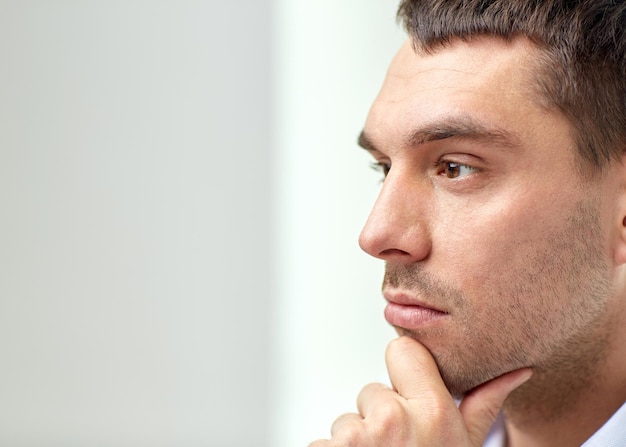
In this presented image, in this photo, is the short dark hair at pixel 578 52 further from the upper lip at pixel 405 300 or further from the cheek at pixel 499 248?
the upper lip at pixel 405 300

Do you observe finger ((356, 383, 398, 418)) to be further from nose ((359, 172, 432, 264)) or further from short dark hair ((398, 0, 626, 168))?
short dark hair ((398, 0, 626, 168))

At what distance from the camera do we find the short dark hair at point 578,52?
1.46 meters

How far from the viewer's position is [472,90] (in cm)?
145

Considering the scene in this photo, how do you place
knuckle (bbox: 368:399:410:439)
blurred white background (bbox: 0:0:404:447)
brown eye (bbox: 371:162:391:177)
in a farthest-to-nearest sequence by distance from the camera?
1. blurred white background (bbox: 0:0:404:447)
2. brown eye (bbox: 371:162:391:177)
3. knuckle (bbox: 368:399:410:439)

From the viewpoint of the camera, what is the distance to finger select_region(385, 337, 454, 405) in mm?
1479

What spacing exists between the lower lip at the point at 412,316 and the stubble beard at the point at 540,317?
21mm

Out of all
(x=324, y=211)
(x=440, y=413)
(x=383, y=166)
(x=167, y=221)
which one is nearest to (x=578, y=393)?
(x=440, y=413)

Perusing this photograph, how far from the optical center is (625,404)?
150 cm

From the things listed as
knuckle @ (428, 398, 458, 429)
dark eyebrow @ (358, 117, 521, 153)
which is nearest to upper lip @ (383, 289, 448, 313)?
knuckle @ (428, 398, 458, 429)

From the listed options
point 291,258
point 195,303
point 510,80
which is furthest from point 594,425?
point 195,303

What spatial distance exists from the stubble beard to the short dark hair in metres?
0.15

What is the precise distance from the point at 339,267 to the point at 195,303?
69 centimetres

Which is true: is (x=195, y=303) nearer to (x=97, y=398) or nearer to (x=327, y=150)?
(x=97, y=398)

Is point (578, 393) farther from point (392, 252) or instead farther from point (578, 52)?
point (578, 52)
